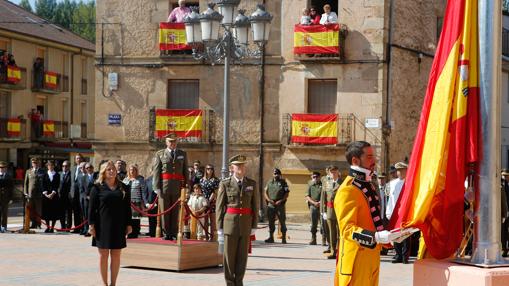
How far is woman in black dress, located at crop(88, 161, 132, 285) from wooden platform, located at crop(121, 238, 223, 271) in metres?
3.33

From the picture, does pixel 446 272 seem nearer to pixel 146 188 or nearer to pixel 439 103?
pixel 439 103

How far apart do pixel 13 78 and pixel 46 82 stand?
364 centimetres

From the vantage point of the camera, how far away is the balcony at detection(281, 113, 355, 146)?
31062 millimetres

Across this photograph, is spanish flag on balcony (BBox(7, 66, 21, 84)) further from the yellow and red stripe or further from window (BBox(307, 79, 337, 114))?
window (BBox(307, 79, 337, 114))

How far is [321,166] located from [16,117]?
25701 mm

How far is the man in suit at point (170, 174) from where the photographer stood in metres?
16.8

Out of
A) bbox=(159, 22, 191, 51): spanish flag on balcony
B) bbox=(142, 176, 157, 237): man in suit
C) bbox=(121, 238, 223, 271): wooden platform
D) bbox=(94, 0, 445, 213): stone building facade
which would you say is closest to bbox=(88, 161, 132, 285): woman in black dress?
bbox=(121, 238, 223, 271): wooden platform

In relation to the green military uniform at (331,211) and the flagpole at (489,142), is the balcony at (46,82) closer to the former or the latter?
the green military uniform at (331,211)

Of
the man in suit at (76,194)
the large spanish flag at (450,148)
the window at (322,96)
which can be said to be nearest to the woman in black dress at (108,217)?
the large spanish flag at (450,148)

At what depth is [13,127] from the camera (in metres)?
50.8

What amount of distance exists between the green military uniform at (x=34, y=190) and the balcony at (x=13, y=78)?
26.2 meters

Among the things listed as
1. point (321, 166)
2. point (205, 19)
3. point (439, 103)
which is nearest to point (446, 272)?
point (439, 103)

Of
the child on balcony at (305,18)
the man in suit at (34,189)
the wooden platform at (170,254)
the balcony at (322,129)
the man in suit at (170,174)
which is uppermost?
the child on balcony at (305,18)

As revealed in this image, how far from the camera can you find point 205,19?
1905 cm
